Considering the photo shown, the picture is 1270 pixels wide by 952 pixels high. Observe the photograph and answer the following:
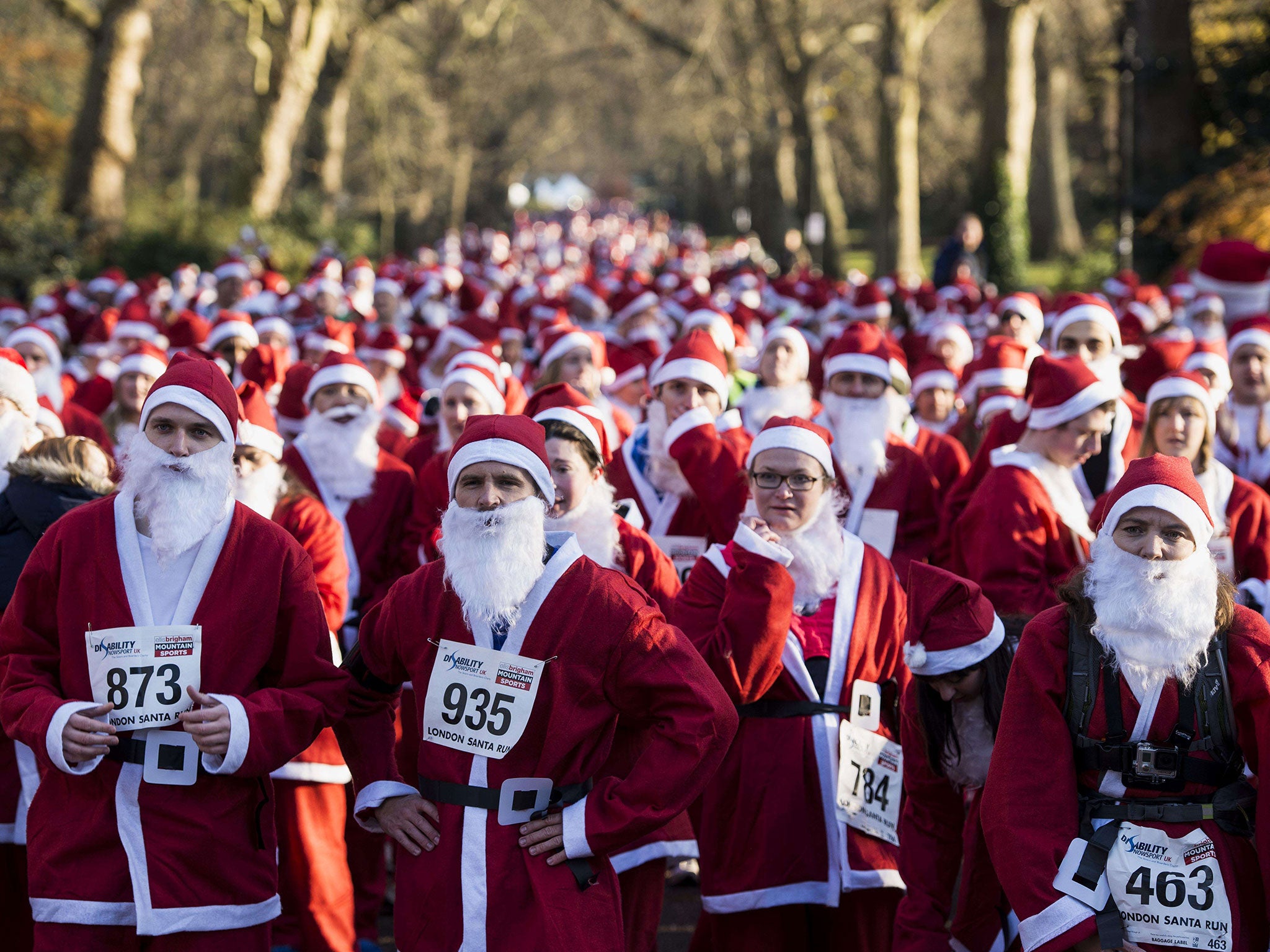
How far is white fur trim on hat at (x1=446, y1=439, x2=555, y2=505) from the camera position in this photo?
165 inches

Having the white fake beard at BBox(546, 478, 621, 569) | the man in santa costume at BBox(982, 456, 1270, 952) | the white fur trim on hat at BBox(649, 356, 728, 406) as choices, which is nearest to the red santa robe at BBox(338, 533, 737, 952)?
the man in santa costume at BBox(982, 456, 1270, 952)

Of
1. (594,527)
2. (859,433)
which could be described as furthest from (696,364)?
(594,527)

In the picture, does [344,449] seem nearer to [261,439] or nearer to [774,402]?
[261,439]

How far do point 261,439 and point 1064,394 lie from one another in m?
3.18

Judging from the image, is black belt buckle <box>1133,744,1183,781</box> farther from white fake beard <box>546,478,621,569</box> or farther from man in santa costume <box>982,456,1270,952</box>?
white fake beard <box>546,478,621,569</box>

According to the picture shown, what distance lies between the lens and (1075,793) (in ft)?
12.9

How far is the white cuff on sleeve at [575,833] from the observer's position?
390cm

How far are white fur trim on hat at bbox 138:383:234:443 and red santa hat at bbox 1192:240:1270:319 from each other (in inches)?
431

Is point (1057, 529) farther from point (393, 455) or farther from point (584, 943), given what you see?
point (393, 455)

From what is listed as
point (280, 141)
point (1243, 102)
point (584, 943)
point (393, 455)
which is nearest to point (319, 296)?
point (393, 455)

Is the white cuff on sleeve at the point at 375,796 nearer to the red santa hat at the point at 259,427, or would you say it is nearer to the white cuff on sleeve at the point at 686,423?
the red santa hat at the point at 259,427

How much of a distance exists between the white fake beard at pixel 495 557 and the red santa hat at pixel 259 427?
1863 millimetres

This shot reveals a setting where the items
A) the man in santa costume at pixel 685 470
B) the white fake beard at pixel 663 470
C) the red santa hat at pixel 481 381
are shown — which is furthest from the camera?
the red santa hat at pixel 481 381

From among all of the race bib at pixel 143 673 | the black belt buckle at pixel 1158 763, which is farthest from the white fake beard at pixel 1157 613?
the race bib at pixel 143 673
